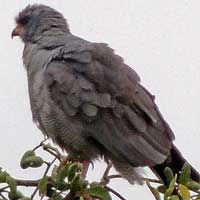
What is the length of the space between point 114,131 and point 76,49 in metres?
0.68

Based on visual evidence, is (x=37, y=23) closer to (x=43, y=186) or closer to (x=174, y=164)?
(x=174, y=164)

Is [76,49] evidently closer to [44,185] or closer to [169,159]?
[169,159]

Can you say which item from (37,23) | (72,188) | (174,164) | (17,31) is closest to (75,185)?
(72,188)

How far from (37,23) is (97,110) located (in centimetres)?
121

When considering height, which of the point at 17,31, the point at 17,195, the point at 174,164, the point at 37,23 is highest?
the point at 37,23

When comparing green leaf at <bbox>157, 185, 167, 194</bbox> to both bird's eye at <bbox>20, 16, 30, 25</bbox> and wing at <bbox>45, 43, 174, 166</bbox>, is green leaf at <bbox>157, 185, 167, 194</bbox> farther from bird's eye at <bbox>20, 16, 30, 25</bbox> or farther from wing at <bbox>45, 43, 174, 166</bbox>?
bird's eye at <bbox>20, 16, 30, 25</bbox>

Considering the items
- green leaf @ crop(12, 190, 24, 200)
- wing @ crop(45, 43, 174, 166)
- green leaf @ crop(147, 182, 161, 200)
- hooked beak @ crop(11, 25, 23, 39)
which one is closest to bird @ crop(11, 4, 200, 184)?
wing @ crop(45, 43, 174, 166)

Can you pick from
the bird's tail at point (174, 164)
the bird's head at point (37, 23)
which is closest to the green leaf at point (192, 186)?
the bird's tail at point (174, 164)

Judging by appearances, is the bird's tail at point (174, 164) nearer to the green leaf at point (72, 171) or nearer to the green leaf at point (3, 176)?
the green leaf at point (72, 171)

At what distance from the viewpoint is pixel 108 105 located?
4.85 m

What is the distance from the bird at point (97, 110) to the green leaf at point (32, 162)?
3.84ft

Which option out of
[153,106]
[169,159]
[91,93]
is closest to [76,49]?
[91,93]

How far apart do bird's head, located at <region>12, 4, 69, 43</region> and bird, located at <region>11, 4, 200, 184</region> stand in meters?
0.62

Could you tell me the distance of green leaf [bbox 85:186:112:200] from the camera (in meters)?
3.29
